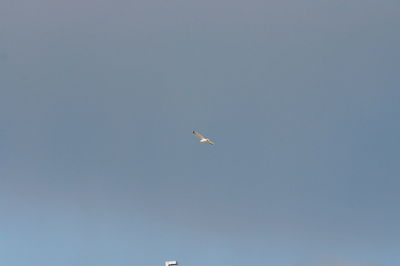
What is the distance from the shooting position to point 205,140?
102625mm

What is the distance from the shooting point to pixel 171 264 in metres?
104

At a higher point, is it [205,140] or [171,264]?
[205,140]

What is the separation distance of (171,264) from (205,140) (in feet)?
73.5
